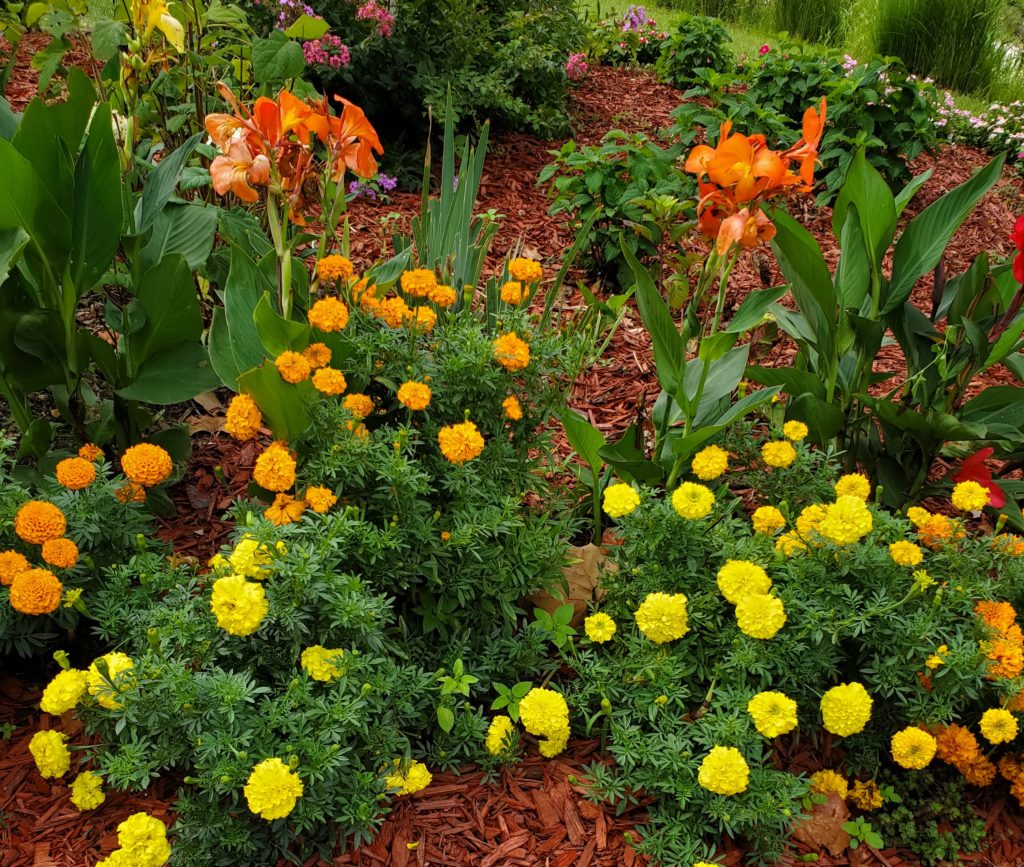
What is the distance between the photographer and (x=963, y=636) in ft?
5.56

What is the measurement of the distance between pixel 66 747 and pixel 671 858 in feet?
3.72

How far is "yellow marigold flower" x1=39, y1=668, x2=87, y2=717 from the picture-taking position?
1.45 m

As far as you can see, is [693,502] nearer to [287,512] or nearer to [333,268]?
[287,512]

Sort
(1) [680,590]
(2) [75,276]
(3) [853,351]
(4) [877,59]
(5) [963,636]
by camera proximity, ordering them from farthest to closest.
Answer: (4) [877,59], (3) [853,351], (2) [75,276], (1) [680,590], (5) [963,636]

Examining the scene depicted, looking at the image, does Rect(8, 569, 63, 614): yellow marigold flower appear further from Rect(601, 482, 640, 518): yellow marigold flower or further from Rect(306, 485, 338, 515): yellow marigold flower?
Rect(601, 482, 640, 518): yellow marigold flower

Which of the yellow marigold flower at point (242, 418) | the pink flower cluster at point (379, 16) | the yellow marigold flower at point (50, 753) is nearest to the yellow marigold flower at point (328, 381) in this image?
the yellow marigold flower at point (242, 418)

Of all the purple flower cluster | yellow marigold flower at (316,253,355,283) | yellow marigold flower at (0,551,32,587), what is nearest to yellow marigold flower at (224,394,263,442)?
yellow marigold flower at (316,253,355,283)

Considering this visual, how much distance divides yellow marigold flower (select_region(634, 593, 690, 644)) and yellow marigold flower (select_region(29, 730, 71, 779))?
43.0 inches

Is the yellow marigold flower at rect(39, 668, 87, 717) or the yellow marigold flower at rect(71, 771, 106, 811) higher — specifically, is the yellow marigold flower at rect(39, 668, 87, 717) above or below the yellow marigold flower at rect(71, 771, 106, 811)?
above

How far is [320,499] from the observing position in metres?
1.61

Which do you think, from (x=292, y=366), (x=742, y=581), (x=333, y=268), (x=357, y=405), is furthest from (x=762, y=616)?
(x=333, y=268)

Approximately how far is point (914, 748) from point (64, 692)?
1546mm

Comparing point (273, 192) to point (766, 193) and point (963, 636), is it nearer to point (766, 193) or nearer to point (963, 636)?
point (766, 193)

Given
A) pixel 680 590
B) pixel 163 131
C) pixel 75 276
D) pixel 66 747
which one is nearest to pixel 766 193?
pixel 680 590
